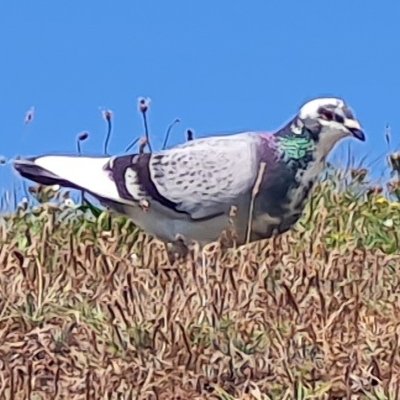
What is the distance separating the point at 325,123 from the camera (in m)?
5.64

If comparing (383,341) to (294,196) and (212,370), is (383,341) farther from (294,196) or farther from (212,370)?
(294,196)

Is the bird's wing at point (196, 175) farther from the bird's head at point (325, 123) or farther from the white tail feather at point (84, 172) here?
the bird's head at point (325, 123)

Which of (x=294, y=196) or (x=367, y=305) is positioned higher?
(x=294, y=196)

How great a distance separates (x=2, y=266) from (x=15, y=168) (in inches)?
32.2

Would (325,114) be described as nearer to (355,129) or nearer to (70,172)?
(355,129)

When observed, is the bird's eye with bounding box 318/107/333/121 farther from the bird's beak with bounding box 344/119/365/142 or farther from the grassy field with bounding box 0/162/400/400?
the grassy field with bounding box 0/162/400/400

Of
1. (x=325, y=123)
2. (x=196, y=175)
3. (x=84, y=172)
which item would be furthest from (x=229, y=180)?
(x=84, y=172)

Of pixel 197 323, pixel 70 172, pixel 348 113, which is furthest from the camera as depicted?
pixel 70 172

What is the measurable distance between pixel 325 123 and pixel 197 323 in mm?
1490

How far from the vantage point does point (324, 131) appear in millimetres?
5637

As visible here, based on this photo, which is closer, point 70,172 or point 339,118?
point 339,118

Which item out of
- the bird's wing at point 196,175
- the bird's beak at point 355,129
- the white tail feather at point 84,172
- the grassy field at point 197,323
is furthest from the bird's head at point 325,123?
the white tail feather at point 84,172

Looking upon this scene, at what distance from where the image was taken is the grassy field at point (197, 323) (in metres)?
4.07

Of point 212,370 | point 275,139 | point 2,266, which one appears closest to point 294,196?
point 275,139
